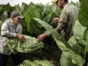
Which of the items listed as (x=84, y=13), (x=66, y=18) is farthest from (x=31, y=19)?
(x=84, y=13)

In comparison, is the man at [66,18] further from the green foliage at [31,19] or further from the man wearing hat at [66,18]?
the green foliage at [31,19]

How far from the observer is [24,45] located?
379 cm

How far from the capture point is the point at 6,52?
3.82 meters

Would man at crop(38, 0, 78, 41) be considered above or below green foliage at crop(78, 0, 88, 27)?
below

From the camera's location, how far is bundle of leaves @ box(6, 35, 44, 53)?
3729 millimetres

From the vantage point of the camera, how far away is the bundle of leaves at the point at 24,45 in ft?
12.2

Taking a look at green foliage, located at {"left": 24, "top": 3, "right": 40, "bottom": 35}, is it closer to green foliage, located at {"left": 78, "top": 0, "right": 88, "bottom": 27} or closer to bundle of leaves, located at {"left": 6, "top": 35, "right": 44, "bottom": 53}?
bundle of leaves, located at {"left": 6, "top": 35, "right": 44, "bottom": 53}

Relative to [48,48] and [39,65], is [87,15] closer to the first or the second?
[39,65]

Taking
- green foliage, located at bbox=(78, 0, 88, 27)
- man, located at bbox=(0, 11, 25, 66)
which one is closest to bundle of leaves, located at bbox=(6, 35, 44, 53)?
man, located at bbox=(0, 11, 25, 66)

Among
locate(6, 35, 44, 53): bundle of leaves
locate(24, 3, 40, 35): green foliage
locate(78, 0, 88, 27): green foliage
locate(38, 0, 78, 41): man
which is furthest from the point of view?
locate(24, 3, 40, 35): green foliage

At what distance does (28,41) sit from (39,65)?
1271mm

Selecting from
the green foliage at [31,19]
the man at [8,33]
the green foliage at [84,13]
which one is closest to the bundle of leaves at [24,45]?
the man at [8,33]

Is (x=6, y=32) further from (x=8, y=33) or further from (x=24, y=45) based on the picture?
(x=24, y=45)

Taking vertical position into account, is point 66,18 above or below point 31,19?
above
